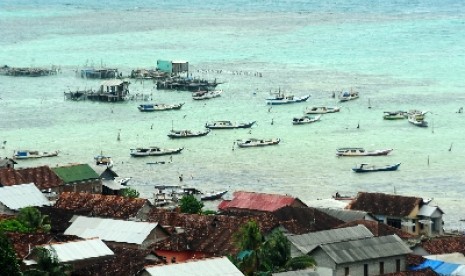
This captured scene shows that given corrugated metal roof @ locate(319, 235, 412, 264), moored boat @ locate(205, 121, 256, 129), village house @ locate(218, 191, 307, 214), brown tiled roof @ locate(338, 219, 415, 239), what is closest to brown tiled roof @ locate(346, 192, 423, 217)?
village house @ locate(218, 191, 307, 214)

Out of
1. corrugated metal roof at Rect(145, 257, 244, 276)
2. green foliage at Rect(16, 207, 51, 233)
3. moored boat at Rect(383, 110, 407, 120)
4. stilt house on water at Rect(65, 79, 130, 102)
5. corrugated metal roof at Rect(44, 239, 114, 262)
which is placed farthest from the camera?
stilt house on water at Rect(65, 79, 130, 102)

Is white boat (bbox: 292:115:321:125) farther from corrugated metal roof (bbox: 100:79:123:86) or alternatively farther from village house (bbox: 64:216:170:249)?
village house (bbox: 64:216:170:249)

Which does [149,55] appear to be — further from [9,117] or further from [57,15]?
[57,15]

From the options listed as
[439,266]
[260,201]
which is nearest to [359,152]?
[260,201]

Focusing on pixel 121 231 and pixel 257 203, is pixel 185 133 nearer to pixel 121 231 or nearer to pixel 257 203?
pixel 257 203

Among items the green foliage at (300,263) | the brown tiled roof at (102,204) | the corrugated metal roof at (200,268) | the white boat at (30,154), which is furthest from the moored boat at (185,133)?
the corrugated metal roof at (200,268)
